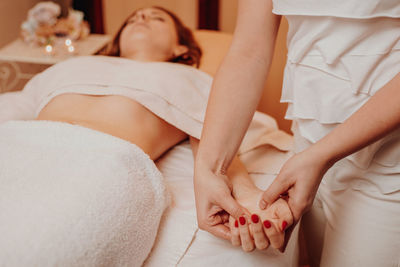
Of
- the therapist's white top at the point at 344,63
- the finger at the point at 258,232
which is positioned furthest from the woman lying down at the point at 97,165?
the therapist's white top at the point at 344,63

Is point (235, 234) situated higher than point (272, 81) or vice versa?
point (235, 234)

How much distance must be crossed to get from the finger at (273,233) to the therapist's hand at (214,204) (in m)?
0.07

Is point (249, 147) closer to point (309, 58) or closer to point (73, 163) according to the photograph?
point (309, 58)

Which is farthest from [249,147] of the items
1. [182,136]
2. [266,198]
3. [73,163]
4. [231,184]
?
[73,163]

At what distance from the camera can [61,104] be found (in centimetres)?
120

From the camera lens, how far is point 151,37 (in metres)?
1.62

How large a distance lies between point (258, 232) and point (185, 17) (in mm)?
2001

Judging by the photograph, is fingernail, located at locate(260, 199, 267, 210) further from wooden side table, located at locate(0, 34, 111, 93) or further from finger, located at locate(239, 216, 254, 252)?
wooden side table, located at locate(0, 34, 111, 93)

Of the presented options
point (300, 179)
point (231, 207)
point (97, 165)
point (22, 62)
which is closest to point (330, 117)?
point (300, 179)

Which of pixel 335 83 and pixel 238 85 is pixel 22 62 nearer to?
pixel 238 85

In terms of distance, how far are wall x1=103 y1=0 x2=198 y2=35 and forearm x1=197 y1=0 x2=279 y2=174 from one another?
1.61 meters

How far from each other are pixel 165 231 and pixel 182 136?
45 centimetres

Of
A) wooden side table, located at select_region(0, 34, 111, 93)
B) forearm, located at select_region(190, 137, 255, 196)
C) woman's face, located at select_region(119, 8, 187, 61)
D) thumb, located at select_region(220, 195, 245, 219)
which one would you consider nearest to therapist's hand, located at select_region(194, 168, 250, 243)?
thumb, located at select_region(220, 195, 245, 219)

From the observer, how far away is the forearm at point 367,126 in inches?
24.7
